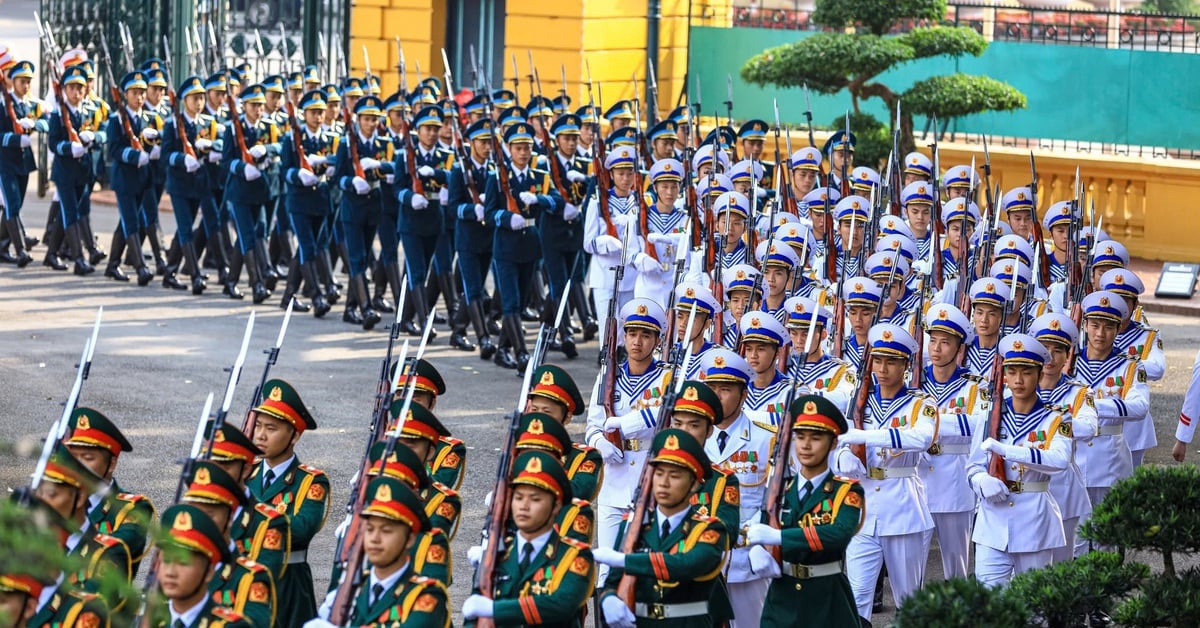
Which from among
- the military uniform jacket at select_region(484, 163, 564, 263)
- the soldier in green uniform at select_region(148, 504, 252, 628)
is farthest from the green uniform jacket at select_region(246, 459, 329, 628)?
the military uniform jacket at select_region(484, 163, 564, 263)

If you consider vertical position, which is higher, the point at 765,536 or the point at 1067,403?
the point at 1067,403

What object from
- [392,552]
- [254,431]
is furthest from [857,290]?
[392,552]

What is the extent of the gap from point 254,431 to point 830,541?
2216 mm

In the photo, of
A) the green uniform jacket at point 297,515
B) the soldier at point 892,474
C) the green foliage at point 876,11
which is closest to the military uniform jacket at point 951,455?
the soldier at point 892,474

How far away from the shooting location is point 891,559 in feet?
28.5

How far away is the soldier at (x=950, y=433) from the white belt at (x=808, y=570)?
4.72 ft

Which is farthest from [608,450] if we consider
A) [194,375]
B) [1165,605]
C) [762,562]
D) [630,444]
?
[194,375]

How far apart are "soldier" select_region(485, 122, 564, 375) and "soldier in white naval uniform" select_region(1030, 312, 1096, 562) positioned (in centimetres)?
621

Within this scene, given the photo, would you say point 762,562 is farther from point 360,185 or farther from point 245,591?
point 360,185

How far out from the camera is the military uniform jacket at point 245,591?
20.7 ft

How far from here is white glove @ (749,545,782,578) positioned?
7449mm

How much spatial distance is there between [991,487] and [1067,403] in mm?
770

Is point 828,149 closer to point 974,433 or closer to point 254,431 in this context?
point 974,433

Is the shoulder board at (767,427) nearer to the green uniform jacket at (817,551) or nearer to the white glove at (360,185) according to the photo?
the green uniform jacket at (817,551)
